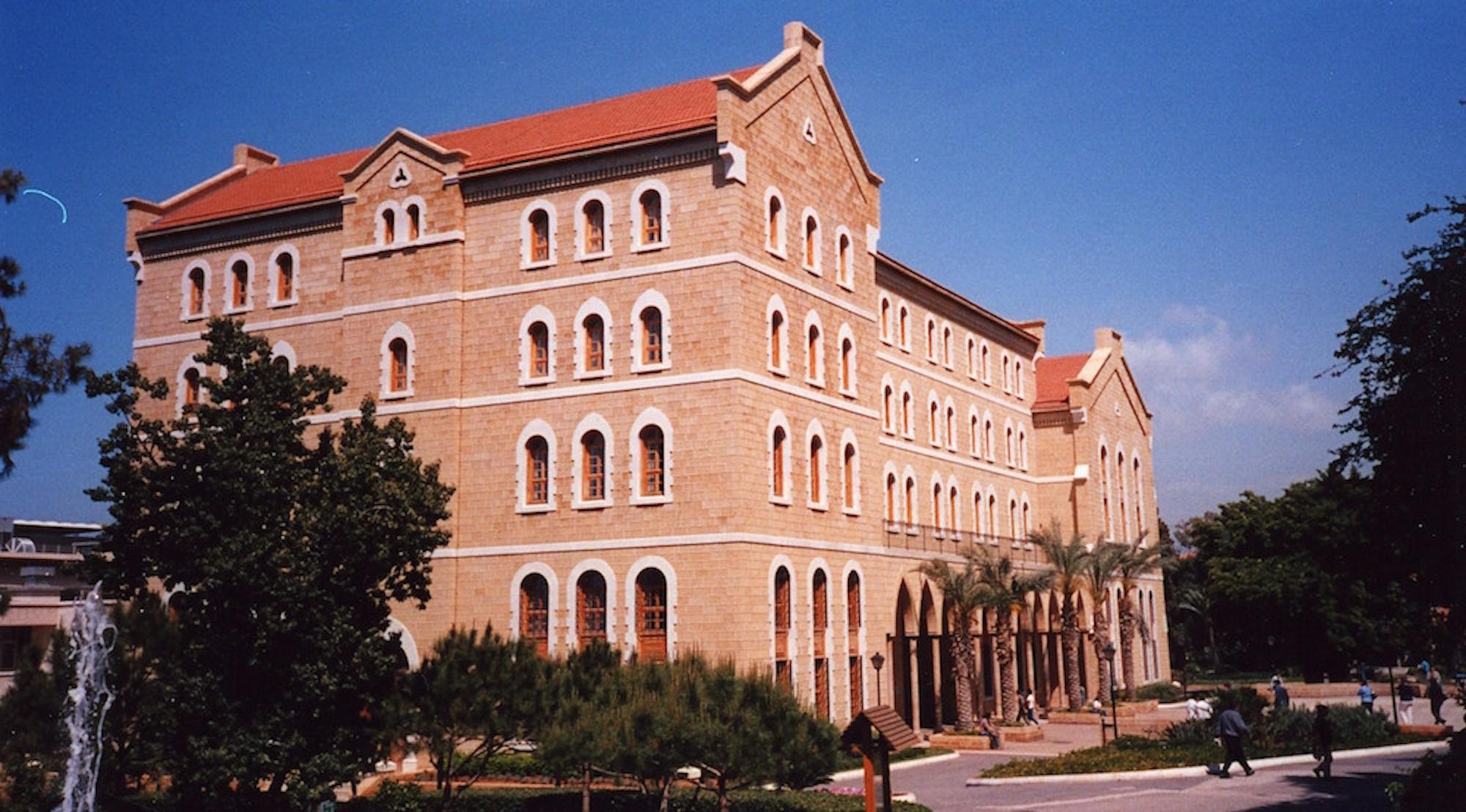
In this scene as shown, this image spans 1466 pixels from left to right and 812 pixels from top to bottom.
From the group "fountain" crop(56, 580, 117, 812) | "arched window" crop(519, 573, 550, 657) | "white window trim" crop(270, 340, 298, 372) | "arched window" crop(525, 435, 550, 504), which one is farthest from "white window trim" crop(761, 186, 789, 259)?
"fountain" crop(56, 580, 117, 812)

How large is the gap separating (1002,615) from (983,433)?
12.1 meters

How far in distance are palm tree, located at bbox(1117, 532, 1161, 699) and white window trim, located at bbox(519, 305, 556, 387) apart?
26219 millimetres

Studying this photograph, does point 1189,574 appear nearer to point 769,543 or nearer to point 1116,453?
point 1116,453

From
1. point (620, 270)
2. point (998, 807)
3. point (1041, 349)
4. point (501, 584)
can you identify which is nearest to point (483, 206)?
point (620, 270)

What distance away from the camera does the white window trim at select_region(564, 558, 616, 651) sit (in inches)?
1232

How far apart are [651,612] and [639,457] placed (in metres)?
3.64

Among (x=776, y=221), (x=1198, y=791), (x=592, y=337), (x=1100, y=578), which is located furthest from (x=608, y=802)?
(x=1100, y=578)

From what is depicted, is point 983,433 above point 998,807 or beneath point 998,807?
above

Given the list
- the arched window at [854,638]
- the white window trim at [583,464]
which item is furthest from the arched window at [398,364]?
the arched window at [854,638]

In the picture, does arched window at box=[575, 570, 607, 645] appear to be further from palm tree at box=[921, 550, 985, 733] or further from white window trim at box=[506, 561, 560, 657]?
palm tree at box=[921, 550, 985, 733]

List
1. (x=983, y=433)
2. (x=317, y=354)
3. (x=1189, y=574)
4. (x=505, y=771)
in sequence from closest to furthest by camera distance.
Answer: (x=505, y=771), (x=317, y=354), (x=983, y=433), (x=1189, y=574)

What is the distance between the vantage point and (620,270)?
3238 centimetres

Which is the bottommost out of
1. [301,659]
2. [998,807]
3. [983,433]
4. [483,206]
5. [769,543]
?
[998,807]

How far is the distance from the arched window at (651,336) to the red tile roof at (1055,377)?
1175 inches
